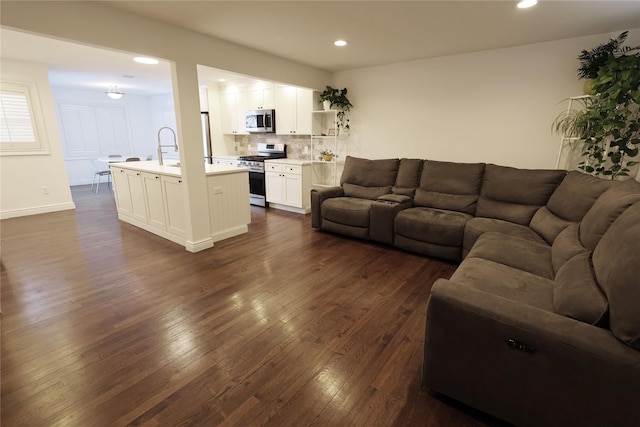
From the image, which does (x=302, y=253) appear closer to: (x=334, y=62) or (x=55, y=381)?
(x=55, y=381)

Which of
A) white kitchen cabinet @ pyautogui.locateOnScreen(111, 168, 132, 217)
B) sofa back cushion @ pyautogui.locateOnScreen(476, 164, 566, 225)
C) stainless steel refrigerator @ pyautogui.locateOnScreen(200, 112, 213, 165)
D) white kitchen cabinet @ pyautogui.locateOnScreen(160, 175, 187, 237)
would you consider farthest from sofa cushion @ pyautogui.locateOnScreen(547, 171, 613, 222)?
stainless steel refrigerator @ pyautogui.locateOnScreen(200, 112, 213, 165)

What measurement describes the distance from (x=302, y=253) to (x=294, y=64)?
111 inches

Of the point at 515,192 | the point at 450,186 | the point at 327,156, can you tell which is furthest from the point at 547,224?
the point at 327,156

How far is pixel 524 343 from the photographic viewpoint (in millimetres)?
1248

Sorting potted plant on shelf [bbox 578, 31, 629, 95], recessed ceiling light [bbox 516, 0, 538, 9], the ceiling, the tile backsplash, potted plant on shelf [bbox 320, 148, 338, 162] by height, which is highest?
the ceiling

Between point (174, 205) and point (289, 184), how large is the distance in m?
2.01

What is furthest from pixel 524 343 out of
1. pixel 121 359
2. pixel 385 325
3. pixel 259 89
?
pixel 259 89

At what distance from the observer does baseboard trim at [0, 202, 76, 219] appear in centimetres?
481

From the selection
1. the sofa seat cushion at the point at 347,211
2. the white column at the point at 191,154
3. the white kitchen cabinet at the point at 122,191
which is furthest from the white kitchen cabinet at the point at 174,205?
the sofa seat cushion at the point at 347,211

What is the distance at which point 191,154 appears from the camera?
3289 millimetres

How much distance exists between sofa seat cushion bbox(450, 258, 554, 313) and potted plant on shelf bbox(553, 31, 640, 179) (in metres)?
1.91

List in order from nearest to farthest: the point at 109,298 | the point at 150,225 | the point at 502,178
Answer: the point at 109,298 < the point at 502,178 < the point at 150,225

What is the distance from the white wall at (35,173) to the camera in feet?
15.6

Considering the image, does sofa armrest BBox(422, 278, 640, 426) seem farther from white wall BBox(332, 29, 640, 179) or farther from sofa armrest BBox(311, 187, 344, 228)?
white wall BBox(332, 29, 640, 179)
